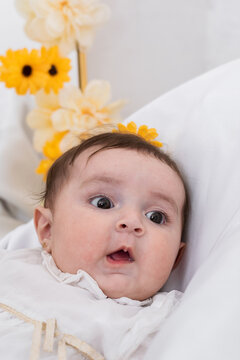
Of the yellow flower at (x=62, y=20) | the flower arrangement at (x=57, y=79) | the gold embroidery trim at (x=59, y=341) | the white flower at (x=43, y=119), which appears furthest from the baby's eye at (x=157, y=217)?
the yellow flower at (x=62, y=20)

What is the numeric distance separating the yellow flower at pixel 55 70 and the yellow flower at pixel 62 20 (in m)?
0.07

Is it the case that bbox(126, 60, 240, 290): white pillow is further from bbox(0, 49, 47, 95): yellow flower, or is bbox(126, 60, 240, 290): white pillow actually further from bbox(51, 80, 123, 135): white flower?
bbox(0, 49, 47, 95): yellow flower

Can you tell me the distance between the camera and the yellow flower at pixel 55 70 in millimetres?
1528

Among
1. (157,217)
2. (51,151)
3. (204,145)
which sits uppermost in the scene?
(204,145)

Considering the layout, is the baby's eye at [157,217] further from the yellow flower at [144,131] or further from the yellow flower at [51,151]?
the yellow flower at [51,151]

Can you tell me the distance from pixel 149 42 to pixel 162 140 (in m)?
0.85

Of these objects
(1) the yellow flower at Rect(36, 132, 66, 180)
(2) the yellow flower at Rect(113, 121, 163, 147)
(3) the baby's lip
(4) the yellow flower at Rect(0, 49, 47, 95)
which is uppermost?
(2) the yellow flower at Rect(113, 121, 163, 147)

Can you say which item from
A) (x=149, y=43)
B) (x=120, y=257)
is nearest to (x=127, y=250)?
(x=120, y=257)

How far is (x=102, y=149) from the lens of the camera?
1.04 m

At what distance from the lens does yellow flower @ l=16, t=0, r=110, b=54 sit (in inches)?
60.8

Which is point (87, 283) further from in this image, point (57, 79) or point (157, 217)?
point (57, 79)

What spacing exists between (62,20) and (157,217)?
2.64 ft

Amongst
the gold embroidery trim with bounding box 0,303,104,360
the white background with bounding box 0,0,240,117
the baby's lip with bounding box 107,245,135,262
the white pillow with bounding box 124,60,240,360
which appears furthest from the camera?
the white background with bounding box 0,0,240,117

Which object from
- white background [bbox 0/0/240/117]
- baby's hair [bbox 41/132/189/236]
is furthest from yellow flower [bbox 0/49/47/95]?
baby's hair [bbox 41/132/189/236]
